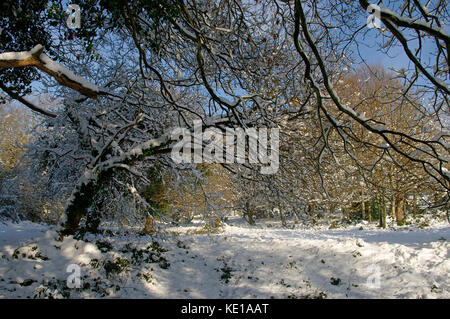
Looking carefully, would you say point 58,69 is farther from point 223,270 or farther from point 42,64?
point 223,270

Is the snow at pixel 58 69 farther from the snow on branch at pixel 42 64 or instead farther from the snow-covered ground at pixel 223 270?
the snow-covered ground at pixel 223 270

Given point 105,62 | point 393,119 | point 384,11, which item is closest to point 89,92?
point 384,11

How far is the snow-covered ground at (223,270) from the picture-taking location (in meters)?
4.80

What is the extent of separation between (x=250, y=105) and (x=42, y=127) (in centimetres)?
672

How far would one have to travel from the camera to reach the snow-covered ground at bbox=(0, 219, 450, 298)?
15.8 feet

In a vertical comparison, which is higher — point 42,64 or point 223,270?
point 42,64

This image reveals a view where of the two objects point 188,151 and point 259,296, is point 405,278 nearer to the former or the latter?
point 259,296

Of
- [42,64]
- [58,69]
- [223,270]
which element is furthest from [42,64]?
[223,270]

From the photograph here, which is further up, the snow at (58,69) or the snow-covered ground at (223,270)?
the snow at (58,69)

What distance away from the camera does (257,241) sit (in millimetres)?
8312

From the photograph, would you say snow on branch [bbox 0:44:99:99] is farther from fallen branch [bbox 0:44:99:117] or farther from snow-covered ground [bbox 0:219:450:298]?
snow-covered ground [bbox 0:219:450:298]

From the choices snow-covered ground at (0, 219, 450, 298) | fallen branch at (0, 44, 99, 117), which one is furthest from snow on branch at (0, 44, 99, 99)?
snow-covered ground at (0, 219, 450, 298)

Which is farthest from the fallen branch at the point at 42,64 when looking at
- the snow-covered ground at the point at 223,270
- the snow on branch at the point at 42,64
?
the snow-covered ground at the point at 223,270

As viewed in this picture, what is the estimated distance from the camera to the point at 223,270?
6305 millimetres
